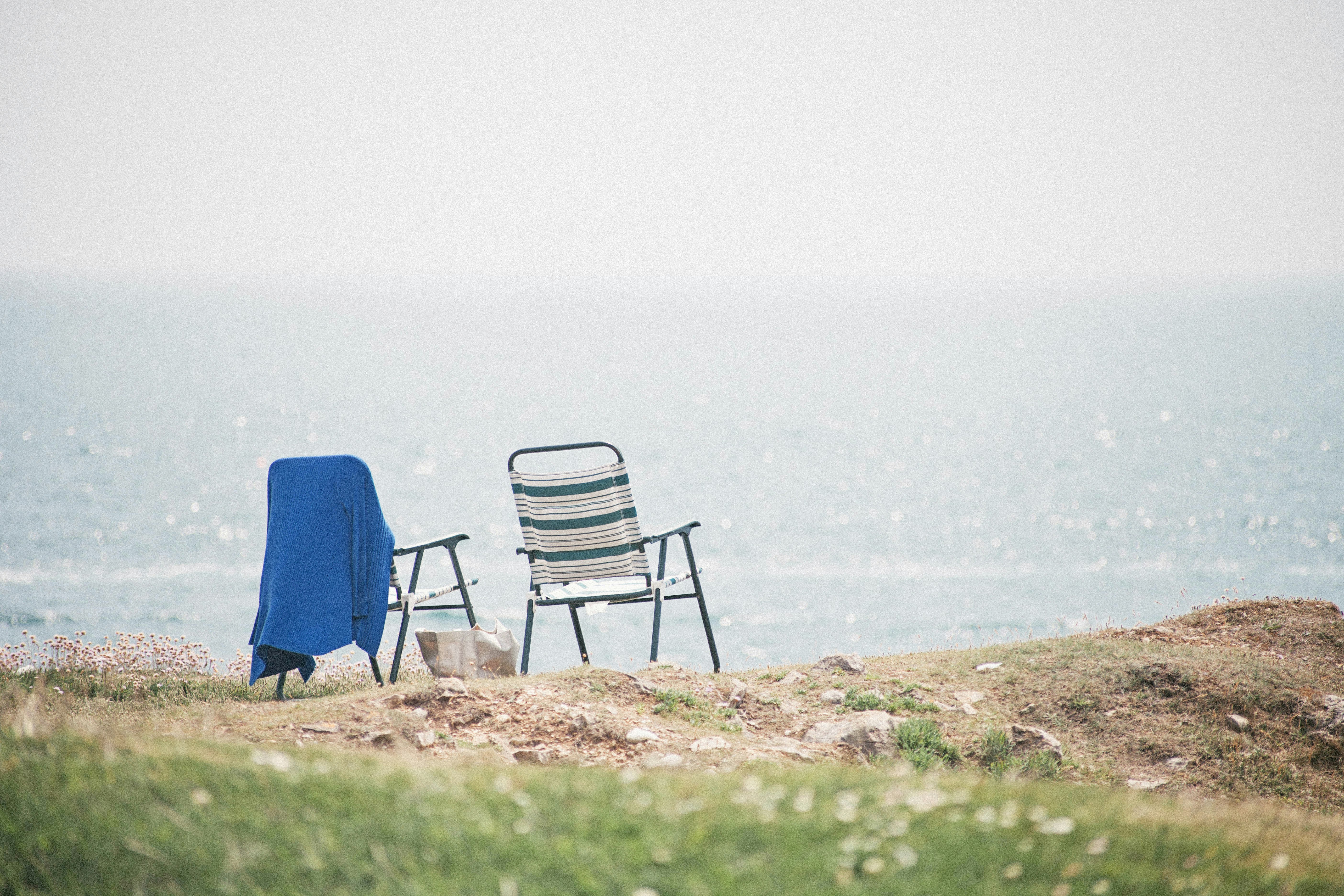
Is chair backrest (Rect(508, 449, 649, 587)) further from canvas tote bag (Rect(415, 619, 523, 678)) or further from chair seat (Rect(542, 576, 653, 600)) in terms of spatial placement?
canvas tote bag (Rect(415, 619, 523, 678))

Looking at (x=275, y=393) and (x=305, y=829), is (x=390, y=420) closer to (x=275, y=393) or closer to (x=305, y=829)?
(x=275, y=393)

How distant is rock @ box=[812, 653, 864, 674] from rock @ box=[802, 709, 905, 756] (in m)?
0.91

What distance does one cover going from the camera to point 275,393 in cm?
7262

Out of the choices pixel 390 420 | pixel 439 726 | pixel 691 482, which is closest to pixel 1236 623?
pixel 439 726

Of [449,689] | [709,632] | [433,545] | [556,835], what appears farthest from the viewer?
[709,632]

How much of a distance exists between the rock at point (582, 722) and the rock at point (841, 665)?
184cm

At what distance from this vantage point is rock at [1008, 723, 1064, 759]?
4867 mm

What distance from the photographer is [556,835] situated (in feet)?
8.23

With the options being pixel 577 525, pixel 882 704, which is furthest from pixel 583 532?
pixel 882 704

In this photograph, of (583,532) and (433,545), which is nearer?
(433,545)

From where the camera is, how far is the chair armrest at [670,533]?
20.0 ft

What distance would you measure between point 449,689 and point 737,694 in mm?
1609

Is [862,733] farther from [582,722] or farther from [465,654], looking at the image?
[465,654]

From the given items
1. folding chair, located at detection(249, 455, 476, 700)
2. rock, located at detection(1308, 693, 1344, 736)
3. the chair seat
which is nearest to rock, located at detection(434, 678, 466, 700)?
folding chair, located at detection(249, 455, 476, 700)
